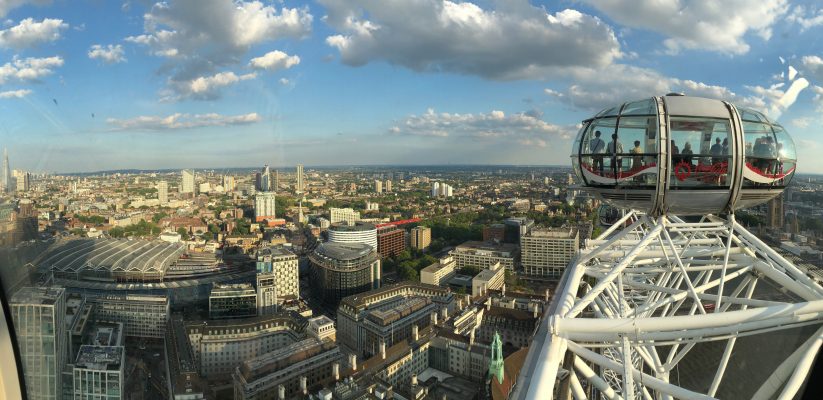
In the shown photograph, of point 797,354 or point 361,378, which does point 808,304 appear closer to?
point 797,354

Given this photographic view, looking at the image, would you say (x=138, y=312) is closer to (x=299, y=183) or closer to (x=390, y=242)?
(x=390, y=242)

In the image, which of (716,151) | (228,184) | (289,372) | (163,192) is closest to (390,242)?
(163,192)

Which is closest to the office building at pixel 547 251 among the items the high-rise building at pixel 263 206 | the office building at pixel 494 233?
the office building at pixel 494 233

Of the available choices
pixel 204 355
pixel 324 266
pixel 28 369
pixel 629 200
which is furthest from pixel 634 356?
pixel 324 266

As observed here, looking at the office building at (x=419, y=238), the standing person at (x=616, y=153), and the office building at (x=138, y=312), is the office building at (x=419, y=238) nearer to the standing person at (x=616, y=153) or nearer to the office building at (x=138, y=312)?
the office building at (x=138, y=312)

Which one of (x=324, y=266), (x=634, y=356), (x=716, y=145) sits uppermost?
(x=716, y=145)
